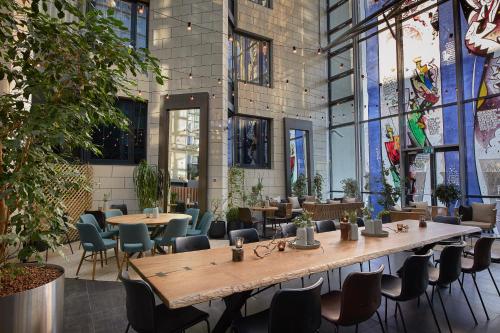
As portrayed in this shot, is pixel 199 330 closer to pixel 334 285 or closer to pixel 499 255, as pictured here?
pixel 334 285

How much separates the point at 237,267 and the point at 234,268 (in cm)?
3

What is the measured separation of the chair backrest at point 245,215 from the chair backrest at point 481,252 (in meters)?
4.22

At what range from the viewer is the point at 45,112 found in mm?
1616

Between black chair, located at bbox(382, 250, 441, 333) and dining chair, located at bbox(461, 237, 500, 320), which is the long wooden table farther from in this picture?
dining chair, located at bbox(461, 237, 500, 320)

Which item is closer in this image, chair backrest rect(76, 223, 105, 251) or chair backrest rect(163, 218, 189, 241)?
chair backrest rect(76, 223, 105, 251)

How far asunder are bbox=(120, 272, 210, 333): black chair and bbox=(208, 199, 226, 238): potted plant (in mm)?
4711

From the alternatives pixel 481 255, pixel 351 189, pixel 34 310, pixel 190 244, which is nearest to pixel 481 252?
pixel 481 255

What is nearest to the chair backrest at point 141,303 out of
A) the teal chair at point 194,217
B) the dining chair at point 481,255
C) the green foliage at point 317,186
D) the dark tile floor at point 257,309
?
the dark tile floor at point 257,309

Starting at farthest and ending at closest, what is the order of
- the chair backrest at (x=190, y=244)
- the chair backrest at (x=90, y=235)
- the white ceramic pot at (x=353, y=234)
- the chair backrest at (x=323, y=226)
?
the chair backrest at (x=323, y=226) < the chair backrest at (x=90, y=235) < the white ceramic pot at (x=353, y=234) < the chair backrest at (x=190, y=244)

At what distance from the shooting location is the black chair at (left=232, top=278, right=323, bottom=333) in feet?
5.40

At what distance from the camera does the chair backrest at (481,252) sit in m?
2.93

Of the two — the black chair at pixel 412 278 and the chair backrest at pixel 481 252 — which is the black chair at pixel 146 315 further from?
the chair backrest at pixel 481 252

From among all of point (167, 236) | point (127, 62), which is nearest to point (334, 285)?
point (167, 236)

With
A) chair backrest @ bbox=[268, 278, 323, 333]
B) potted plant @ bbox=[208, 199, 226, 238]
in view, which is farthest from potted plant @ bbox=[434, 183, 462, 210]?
chair backrest @ bbox=[268, 278, 323, 333]
